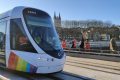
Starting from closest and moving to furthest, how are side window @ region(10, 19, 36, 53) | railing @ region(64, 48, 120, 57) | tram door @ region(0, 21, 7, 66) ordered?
side window @ region(10, 19, 36, 53) < tram door @ region(0, 21, 7, 66) < railing @ region(64, 48, 120, 57)

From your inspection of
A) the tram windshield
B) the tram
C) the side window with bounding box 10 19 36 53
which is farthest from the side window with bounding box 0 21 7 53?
the tram windshield

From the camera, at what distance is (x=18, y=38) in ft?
37.3

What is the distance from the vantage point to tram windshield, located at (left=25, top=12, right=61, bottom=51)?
437 inches

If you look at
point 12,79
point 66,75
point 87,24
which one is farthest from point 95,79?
point 87,24

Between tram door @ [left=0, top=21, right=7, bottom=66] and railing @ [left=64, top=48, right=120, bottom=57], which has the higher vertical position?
tram door @ [left=0, top=21, right=7, bottom=66]

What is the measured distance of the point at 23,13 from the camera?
11562mm

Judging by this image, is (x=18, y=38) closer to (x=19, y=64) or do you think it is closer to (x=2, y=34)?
Result: (x=19, y=64)

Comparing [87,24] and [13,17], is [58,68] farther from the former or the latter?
[87,24]

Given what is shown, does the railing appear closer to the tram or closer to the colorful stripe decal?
the tram

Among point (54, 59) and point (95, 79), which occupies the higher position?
point (54, 59)

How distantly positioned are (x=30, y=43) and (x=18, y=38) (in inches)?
28.7

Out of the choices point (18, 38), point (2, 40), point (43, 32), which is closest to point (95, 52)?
point (2, 40)

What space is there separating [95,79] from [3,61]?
420cm

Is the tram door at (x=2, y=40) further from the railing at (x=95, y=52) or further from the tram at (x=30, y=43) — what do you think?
the railing at (x=95, y=52)
